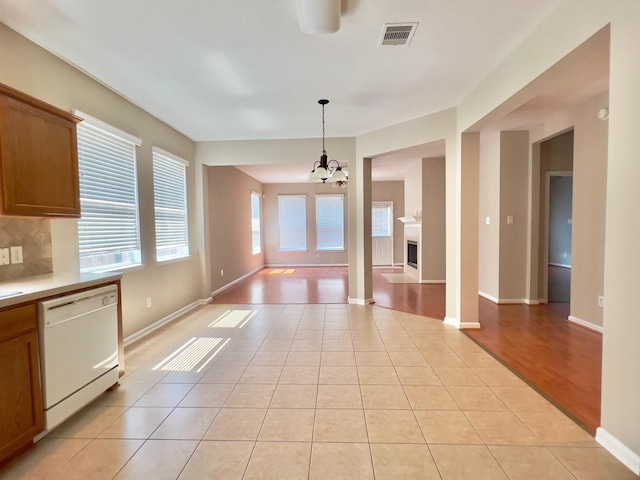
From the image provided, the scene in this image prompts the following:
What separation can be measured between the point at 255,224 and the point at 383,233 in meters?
4.05

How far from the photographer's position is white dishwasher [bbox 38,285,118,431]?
1800mm

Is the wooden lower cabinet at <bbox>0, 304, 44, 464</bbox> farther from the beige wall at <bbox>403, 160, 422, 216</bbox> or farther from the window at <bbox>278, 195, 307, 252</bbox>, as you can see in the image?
the window at <bbox>278, 195, 307, 252</bbox>

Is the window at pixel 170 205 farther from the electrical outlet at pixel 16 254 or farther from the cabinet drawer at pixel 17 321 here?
the cabinet drawer at pixel 17 321

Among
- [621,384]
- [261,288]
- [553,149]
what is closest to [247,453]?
[621,384]

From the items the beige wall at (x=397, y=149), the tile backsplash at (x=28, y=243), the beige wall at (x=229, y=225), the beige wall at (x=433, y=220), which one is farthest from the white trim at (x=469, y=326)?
the tile backsplash at (x=28, y=243)

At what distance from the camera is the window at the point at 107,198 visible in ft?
9.31

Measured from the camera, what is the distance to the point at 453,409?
2104 mm

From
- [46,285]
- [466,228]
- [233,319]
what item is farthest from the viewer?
[233,319]

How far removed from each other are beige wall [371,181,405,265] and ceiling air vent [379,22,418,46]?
23.6 ft

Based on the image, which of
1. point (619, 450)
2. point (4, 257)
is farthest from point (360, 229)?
point (4, 257)

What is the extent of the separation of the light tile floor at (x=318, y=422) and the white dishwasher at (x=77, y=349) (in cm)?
18

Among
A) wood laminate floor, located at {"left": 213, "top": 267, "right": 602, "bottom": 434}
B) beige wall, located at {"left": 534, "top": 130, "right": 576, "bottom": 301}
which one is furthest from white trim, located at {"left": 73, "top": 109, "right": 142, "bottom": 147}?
beige wall, located at {"left": 534, "top": 130, "right": 576, "bottom": 301}

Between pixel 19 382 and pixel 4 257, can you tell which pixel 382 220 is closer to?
pixel 4 257

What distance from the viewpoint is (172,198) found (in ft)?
14.4
